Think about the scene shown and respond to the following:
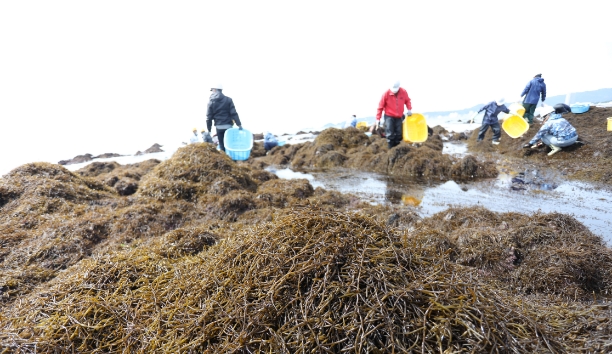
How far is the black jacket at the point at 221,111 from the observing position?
→ 714cm

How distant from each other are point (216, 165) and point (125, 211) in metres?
1.89

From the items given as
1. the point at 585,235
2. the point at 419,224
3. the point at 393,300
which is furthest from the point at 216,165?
the point at 585,235

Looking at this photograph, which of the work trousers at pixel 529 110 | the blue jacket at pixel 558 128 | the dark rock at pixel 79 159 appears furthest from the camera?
the dark rock at pixel 79 159

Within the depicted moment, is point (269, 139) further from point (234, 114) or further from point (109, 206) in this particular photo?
point (109, 206)

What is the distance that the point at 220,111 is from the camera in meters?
7.20

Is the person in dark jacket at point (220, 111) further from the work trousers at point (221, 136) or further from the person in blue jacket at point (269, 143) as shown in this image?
the person in blue jacket at point (269, 143)

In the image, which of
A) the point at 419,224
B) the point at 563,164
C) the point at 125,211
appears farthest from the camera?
the point at 563,164

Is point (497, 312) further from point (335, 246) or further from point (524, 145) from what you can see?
point (524, 145)

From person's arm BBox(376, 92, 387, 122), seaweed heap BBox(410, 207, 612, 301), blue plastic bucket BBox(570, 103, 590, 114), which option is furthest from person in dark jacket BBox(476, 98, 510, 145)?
seaweed heap BBox(410, 207, 612, 301)

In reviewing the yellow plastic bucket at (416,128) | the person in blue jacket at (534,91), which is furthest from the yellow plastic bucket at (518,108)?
the yellow plastic bucket at (416,128)

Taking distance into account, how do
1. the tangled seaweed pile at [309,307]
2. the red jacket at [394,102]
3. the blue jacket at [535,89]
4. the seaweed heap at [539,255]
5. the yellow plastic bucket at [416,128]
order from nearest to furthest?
the tangled seaweed pile at [309,307] < the seaweed heap at [539,255] < the red jacket at [394,102] < the yellow plastic bucket at [416,128] < the blue jacket at [535,89]

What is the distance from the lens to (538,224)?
279 cm

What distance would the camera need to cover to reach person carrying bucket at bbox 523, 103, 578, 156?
21.4 ft

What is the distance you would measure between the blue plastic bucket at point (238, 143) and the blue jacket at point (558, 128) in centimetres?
754
